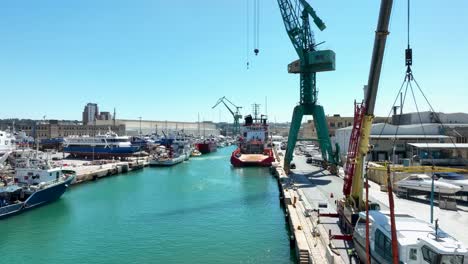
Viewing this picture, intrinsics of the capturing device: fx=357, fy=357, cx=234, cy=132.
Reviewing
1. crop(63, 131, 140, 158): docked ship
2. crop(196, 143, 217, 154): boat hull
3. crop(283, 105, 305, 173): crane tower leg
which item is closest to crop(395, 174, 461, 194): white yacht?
crop(283, 105, 305, 173): crane tower leg

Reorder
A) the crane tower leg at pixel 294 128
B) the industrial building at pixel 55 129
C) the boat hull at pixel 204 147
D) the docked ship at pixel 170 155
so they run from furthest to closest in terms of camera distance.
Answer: the industrial building at pixel 55 129, the boat hull at pixel 204 147, the docked ship at pixel 170 155, the crane tower leg at pixel 294 128

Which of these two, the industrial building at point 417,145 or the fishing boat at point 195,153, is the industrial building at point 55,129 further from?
the industrial building at point 417,145

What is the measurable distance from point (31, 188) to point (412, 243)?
2608 centimetres

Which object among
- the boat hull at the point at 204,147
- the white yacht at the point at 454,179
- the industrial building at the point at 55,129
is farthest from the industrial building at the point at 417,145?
the industrial building at the point at 55,129

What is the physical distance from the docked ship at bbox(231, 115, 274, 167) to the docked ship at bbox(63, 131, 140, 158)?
2069cm

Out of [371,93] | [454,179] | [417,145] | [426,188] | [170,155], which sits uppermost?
[371,93]

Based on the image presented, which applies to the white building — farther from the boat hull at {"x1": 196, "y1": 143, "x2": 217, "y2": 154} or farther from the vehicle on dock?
the boat hull at {"x1": 196, "y1": 143, "x2": 217, "y2": 154}

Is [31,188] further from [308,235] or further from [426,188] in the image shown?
[426,188]

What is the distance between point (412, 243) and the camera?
981cm

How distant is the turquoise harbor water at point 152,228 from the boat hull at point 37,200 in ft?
1.52

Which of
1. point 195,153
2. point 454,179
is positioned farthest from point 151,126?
point 454,179

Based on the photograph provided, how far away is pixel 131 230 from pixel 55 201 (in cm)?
1169

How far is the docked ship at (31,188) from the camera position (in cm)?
2440

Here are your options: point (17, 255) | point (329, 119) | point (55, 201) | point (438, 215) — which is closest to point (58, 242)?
point (17, 255)
